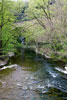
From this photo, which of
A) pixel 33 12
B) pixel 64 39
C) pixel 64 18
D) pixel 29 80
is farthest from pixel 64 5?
pixel 29 80

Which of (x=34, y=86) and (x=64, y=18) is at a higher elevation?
(x=64, y=18)

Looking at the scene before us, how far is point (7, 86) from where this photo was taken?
9.56 meters

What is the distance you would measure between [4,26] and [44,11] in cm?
1010

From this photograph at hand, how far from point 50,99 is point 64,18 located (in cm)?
1249

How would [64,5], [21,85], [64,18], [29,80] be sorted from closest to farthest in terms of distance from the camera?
[21,85] → [29,80] → [64,18] → [64,5]

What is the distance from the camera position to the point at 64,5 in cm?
1906

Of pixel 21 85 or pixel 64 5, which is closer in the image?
pixel 21 85

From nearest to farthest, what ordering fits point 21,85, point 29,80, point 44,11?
point 21,85, point 29,80, point 44,11

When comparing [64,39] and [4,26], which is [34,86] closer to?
[64,39]

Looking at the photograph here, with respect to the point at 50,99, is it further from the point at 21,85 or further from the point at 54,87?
the point at 21,85

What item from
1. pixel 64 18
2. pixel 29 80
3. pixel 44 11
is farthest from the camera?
pixel 44 11

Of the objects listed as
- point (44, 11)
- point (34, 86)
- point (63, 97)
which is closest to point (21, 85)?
point (34, 86)

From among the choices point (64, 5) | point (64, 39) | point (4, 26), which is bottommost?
point (64, 39)

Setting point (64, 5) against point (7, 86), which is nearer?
point (7, 86)
